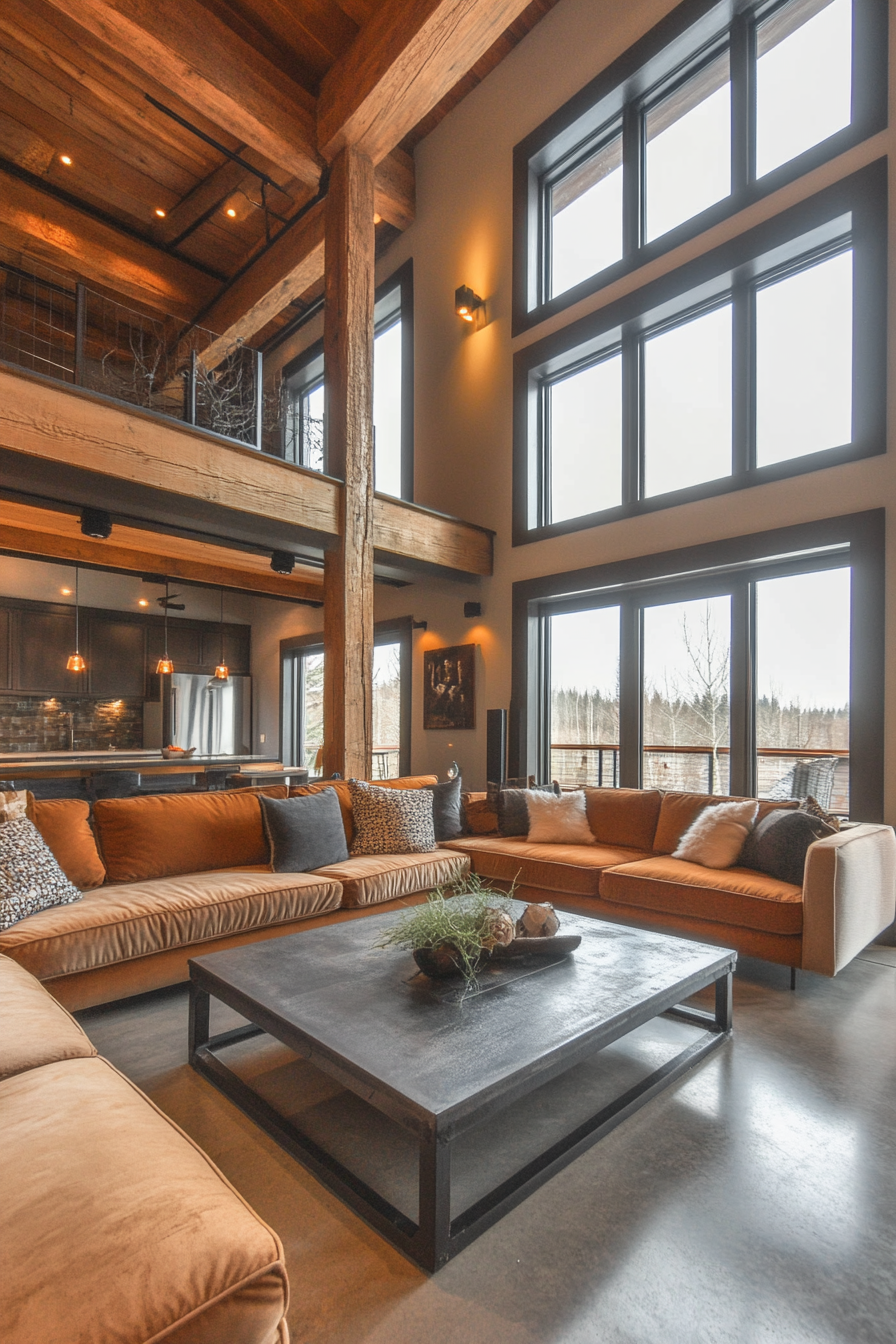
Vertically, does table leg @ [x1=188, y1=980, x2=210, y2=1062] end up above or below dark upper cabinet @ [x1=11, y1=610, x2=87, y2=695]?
below

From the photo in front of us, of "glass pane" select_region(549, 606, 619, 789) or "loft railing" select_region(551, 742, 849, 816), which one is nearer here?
"loft railing" select_region(551, 742, 849, 816)

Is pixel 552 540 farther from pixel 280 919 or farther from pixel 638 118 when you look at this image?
pixel 280 919

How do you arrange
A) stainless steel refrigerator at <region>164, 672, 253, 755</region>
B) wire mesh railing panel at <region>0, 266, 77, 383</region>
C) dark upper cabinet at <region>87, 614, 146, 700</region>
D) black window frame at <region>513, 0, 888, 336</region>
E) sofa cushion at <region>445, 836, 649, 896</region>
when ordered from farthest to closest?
stainless steel refrigerator at <region>164, 672, 253, 755</region> → dark upper cabinet at <region>87, 614, 146, 700</region> → wire mesh railing panel at <region>0, 266, 77, 383</region> → black window frame at <region>513, 0, 888, 336</region> → sofa cushion at <region>445, 836, 649, 896</region>

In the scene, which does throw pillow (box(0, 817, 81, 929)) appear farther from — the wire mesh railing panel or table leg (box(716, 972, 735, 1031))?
the wire mesh railing panel

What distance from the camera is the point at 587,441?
595cm

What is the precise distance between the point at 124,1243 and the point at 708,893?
2746 mm

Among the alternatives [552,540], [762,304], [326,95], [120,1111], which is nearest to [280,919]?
[120,1111]

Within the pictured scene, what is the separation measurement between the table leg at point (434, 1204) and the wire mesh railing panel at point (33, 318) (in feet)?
26.4

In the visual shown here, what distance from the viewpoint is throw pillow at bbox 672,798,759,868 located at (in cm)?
340

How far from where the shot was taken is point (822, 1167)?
1713 millimetres

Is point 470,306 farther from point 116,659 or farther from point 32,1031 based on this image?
point 32,1031

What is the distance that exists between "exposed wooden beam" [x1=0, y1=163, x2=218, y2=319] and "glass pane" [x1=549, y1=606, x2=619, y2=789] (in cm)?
564

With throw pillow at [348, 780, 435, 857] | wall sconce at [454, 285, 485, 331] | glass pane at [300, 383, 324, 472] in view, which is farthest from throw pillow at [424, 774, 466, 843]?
wall sconce at [454, 285, 485, 331]

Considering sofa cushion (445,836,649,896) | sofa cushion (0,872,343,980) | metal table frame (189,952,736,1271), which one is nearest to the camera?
metal table frame (189,952,736,1271)
